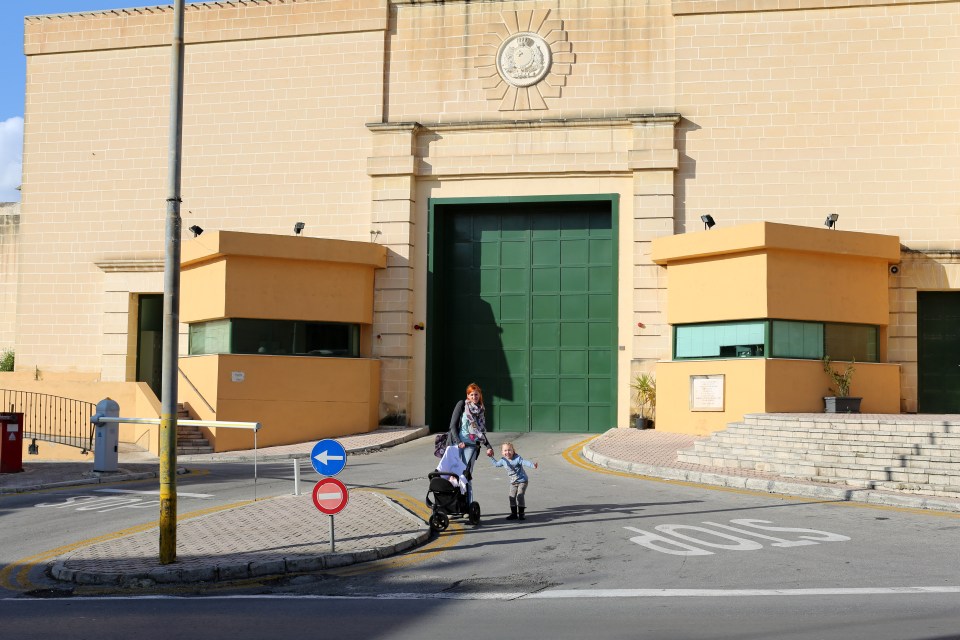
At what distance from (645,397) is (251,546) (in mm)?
15285

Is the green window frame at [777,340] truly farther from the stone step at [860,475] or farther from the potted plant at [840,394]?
the stone step at [860,475]

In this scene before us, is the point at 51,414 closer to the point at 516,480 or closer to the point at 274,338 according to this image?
the point at 274,338

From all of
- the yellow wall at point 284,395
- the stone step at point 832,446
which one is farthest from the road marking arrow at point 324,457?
the yellow wall at point 284,395

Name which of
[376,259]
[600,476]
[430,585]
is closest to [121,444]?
[376,259]

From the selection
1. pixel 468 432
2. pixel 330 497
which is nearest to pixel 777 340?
pixel 468 432

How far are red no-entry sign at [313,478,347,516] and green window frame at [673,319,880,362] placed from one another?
14.0 m

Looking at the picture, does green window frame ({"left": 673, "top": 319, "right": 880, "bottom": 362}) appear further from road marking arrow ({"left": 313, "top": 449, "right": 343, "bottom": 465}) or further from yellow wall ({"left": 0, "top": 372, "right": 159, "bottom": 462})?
road marking arrow ({"left": 313, "top": 449, "right": 343, "bottom": 465})

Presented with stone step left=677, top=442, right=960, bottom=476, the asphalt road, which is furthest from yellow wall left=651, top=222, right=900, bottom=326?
the asphalt road

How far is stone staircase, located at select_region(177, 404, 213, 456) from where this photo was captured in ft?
80.6

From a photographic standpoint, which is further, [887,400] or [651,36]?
[651,36]

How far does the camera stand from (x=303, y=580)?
11031 millimetres

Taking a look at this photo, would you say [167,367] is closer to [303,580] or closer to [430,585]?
[303,580]

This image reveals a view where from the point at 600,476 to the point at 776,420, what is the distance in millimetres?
4099

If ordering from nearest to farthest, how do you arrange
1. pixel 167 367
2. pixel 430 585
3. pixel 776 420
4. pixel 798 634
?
1. pixel 798 634
2. pixel 430 585
3. pixel 167 367
4. pixel 776 420
